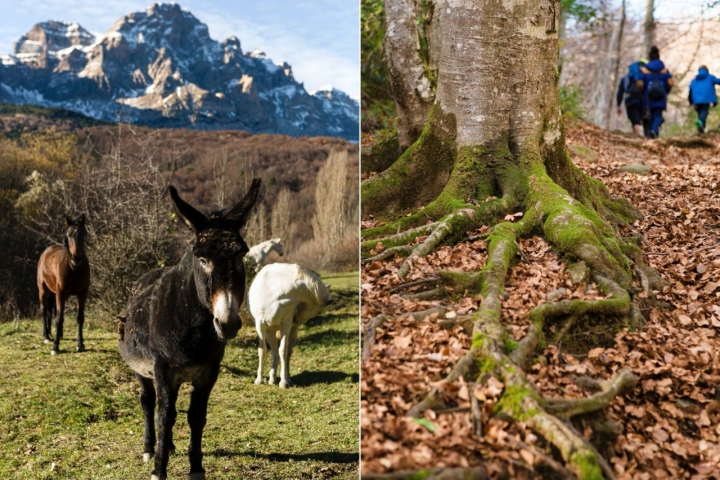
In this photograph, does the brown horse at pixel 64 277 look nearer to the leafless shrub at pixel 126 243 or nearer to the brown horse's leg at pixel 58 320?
the brown horse's leg at pixel 58 320

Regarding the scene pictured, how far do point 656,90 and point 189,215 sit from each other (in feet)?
33.2

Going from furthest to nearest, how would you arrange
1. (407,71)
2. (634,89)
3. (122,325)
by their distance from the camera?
(634,89) → (407,71) → (122,325)

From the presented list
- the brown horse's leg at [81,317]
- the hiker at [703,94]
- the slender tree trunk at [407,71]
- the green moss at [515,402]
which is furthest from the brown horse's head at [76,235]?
the hiker at [703,94]

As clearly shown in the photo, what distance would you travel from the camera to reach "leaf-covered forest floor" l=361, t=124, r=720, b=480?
2.16 m

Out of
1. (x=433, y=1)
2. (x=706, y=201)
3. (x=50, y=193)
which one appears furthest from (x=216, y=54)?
(x=706, y=201)

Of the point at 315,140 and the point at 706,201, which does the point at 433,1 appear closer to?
the point at 706,201

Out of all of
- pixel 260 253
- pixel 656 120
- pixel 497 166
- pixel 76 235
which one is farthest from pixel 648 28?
pixel 76 235

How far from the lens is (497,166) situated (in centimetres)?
342

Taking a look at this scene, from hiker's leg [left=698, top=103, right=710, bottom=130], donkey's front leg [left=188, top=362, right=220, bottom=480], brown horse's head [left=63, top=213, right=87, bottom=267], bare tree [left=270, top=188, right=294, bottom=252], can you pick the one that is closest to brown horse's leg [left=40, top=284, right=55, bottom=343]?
brown horse's head [left=63, top=213, right=87, bottom=267]

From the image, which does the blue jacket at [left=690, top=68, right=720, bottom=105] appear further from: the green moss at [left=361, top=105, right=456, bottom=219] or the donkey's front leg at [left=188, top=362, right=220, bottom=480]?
the donkey's front leg at [left=188, top=362, right=220, bottom=480]

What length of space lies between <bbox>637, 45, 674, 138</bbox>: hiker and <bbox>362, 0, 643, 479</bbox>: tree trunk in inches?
323

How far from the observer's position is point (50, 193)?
9227mm

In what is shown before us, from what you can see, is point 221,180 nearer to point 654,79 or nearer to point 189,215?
point 189,215

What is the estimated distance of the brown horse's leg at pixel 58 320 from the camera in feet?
20.5
